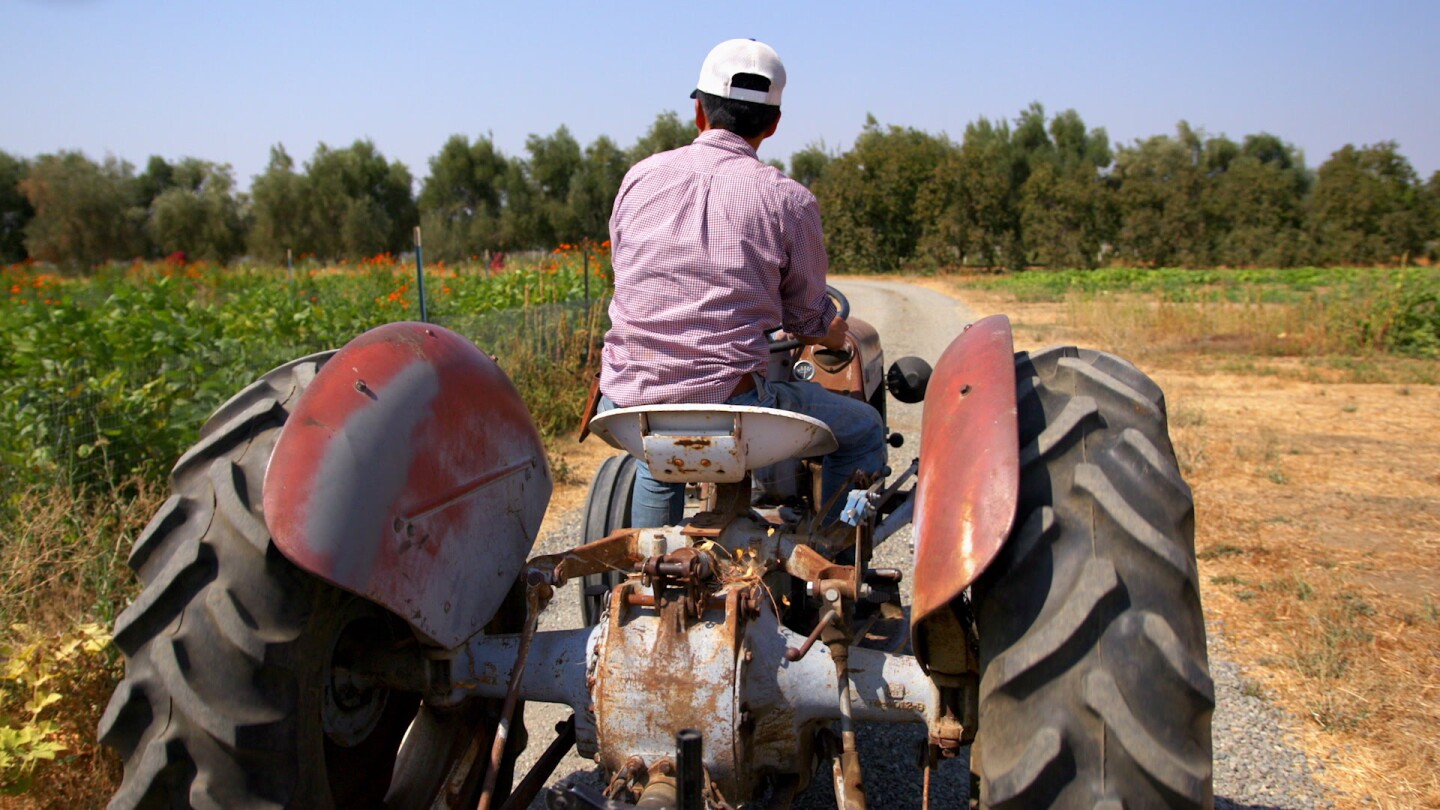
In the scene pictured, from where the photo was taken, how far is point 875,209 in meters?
53.2

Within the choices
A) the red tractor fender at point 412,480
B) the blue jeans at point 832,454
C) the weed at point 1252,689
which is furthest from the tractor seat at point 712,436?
the weed at point 1252,689

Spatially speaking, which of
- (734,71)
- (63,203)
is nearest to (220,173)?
(63,203)

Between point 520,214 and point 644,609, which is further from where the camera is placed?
point 520,214

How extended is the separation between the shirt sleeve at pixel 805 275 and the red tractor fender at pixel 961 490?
2.21 feet

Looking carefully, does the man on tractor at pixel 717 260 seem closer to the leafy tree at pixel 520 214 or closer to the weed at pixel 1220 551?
the weed at pixel 1220 551

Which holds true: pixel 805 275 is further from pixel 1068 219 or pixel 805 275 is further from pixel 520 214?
A: pixel 520 214

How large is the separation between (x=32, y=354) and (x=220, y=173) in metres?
49.8

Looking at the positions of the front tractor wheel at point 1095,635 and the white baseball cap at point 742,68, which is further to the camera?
the white baseball cap at point 742,68

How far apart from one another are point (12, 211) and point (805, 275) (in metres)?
50.4

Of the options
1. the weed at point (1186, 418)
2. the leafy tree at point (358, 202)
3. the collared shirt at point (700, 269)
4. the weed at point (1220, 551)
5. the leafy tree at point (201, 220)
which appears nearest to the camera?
the collared shirt at point (700, 269)

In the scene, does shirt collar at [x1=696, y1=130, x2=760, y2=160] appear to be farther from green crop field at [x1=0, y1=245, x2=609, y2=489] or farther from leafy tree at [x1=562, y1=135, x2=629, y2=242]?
leafy tree at [x1=562, y1=135, x2=629, y2=242]

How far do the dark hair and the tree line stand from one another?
44.2 m

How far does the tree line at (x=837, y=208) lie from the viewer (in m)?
42.6

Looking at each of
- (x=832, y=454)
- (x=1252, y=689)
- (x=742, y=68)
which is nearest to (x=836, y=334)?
(x=832, y=454)
